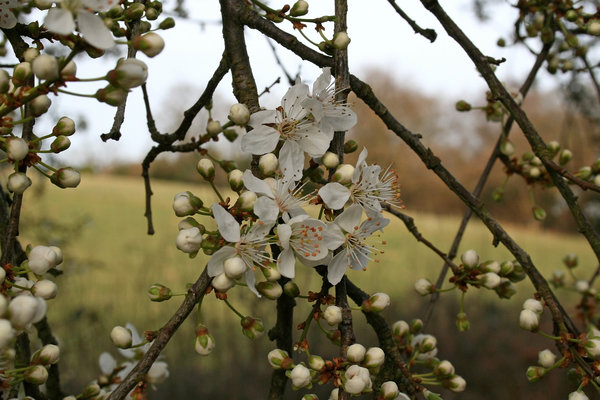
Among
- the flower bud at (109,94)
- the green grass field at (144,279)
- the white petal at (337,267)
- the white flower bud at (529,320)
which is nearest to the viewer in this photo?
the flower bud at (109,94)

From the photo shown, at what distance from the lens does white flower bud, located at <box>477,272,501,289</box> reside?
1188 millimetres

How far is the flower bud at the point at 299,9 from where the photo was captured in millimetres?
1044

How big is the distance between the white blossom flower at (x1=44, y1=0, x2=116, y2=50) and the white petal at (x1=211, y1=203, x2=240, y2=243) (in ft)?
0.95

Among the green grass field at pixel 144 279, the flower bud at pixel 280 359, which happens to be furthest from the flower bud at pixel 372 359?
the green grass field at pixel 144 279

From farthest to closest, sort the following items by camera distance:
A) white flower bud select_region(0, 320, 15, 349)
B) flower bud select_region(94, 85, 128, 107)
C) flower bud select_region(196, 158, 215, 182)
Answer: flower bud select_region(196, 158, 215, 182)
flower bud select_region(94, 85, 128, 107)
white flower bud select_region(0, 320, 15, 349)

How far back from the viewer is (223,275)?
87 centimetres

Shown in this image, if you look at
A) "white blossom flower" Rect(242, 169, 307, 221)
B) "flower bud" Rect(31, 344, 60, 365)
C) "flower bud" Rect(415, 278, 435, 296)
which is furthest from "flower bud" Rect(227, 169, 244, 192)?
"flower bud" Rect(415, 278, 435, 296)

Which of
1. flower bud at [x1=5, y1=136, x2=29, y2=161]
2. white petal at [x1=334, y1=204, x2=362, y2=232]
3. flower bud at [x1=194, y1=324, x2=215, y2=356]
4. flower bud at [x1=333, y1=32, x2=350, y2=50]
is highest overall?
flower bud at [x1=333, y1=32, x2=350, y2=50]

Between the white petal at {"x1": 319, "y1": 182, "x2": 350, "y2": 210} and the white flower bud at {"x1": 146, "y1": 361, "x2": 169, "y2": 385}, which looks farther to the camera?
the white flower bud at {"x1": 146, "y1": 361, "x2": 169, "y2": 385}

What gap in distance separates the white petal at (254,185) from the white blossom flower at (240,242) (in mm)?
49

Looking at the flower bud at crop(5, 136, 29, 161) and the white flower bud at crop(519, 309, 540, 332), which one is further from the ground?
the white flower bud at crop(519, 309, 540, 332)

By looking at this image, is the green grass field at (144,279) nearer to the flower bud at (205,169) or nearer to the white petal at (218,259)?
the flower bud at (205,169)

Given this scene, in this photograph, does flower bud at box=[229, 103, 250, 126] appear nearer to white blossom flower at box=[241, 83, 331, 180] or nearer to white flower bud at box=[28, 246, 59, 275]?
white blossom flower at box=[241, 83, 331, 180]

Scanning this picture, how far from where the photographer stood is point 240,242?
35.4 inches
